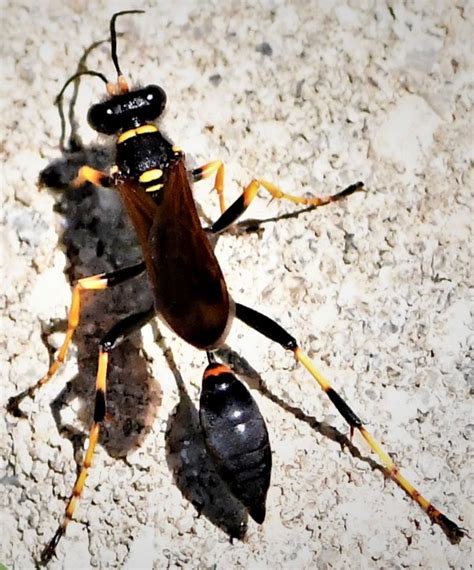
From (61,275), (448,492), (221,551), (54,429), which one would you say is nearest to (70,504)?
(54,429)

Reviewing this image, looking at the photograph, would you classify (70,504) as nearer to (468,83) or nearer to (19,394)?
(19,394)

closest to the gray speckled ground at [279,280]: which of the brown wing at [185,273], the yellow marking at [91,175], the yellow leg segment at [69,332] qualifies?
the yellow leg segment at [69,332]

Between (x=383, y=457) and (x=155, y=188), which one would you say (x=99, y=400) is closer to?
(x=155, y=188)

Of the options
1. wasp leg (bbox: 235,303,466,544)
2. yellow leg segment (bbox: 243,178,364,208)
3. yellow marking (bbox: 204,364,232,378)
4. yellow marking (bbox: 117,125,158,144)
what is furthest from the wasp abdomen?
yellow marking (bbox: 117,125,158,144)

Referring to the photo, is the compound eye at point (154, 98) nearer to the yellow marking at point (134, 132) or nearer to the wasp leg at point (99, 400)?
the yellow marking at point (134, 132)

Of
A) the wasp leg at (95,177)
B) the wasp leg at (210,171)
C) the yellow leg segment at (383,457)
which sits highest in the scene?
the wasp leg at (95,177)

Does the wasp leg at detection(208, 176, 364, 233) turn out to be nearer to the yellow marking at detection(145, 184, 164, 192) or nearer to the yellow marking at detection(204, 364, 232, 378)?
the yellow marking at detection(145, 184, 164, 192)
